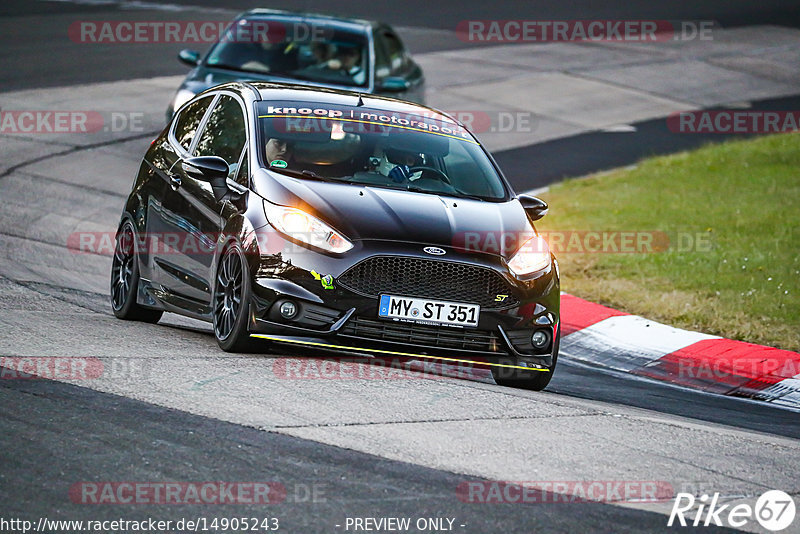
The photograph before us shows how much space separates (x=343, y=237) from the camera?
7445mm

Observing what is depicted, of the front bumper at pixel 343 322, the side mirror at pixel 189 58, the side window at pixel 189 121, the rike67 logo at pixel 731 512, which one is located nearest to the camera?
the rike67 logo at pixel 731 512

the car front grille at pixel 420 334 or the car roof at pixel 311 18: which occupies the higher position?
the car roof at pixel 311 18

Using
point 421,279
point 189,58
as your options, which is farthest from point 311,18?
point 421,279

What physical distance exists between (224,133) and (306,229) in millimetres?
1627

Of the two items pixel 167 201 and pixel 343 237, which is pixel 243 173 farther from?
pixel 343 237

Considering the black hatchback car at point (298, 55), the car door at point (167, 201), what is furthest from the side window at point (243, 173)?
the black hatchback car at point (298, 55)

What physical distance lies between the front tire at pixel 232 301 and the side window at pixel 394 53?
913 cm

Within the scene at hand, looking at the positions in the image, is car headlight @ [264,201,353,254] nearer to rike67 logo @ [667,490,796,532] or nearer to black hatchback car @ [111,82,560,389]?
black hatchback car @ [111,82,560,389]

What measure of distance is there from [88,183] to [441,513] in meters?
10.5

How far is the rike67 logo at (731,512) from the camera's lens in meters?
5.37

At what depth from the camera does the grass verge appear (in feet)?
36.2

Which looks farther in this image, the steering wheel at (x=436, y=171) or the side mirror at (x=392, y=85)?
the side mirror at (x=392, y=85)

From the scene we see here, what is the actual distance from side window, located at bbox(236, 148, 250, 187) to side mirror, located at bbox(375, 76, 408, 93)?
287 inches

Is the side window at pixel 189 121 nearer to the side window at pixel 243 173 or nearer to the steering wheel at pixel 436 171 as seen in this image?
the side window at pixel 243 173
